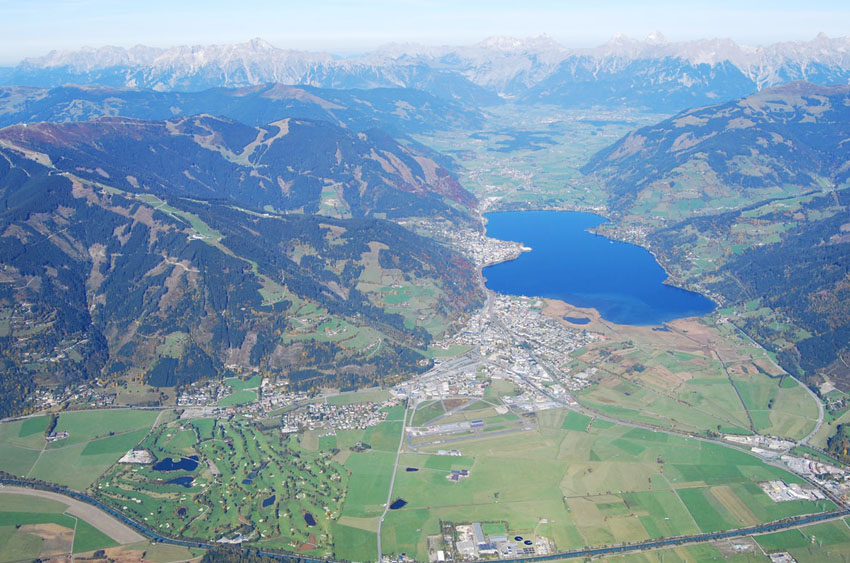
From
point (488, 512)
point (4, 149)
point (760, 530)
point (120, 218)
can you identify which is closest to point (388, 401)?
point (488, 512)

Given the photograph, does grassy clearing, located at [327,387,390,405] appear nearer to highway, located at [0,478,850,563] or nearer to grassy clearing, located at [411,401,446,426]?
grassy clearing, located at [411,401,446,426]

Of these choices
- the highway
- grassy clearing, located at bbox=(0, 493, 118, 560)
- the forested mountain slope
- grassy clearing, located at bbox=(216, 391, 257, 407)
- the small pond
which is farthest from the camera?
the forested mountain slope

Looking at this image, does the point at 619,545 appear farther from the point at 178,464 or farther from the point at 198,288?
the point at 198,288

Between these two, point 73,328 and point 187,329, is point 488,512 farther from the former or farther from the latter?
point 73,328

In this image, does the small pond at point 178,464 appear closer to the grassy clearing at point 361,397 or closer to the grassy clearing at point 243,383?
the grassy clearing at point 243,383

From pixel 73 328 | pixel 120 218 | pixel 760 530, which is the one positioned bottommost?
pixel 760 530

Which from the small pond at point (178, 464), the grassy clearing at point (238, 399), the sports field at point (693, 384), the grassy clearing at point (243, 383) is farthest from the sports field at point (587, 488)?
the grassy clearing at point (243, 383)

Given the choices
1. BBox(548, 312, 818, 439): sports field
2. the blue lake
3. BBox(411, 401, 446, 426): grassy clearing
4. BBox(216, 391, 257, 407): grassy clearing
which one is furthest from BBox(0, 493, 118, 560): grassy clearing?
the blue lake

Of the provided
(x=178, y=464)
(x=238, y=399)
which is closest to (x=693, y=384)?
(x=238, y=399)
